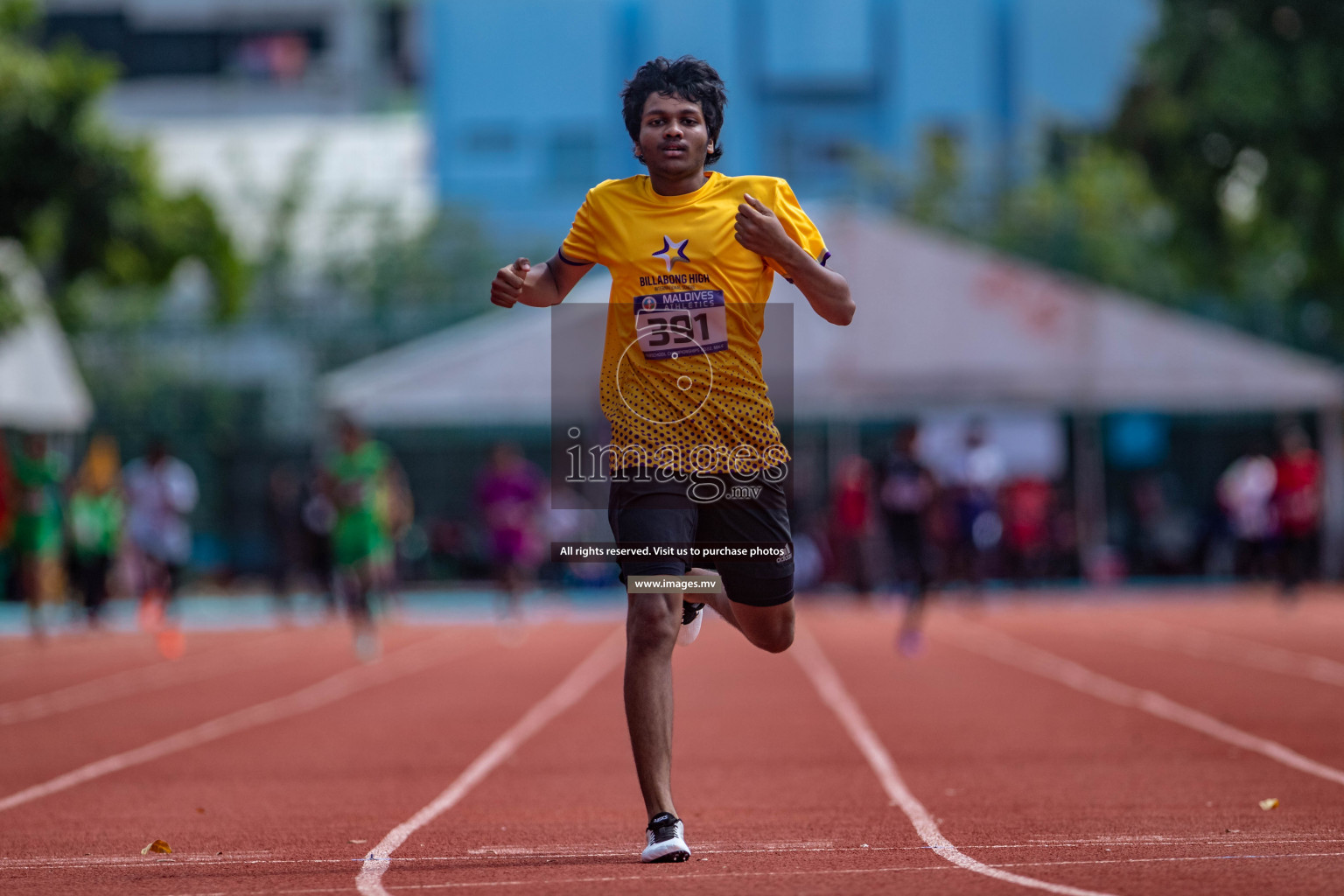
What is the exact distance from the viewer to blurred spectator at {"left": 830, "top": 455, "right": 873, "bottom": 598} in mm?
23688

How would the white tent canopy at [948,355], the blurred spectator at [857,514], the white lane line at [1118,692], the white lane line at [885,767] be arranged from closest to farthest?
the white lane line at [885,767]
the white lane line at [1118,692]
the blurred spectator at [857,514]
the white tent canopy at [948,355]

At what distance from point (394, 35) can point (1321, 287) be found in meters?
39.8

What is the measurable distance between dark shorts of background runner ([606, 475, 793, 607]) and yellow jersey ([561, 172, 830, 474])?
3.1 inches

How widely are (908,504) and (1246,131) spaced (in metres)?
12.0

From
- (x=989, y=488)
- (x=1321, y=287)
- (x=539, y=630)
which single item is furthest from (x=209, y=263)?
(x=1321, y=287)

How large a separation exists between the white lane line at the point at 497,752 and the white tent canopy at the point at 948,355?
7929mm

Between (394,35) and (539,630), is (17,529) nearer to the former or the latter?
(539,630)

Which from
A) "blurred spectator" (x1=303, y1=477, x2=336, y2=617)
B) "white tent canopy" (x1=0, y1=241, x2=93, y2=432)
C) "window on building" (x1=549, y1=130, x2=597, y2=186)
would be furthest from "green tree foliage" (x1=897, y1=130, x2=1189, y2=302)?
"blurred spectator" (x1=303, y1=477, x2=336, y2=617)

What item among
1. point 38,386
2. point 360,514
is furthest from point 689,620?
point 38,386

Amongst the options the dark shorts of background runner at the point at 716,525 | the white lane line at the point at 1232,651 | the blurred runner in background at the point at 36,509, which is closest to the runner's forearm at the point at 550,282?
the dark shorts of background runner at the point at 716,525

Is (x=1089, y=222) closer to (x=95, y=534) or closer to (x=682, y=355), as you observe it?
(x=95, y=534)

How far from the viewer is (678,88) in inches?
214

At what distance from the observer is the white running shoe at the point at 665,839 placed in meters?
5.19

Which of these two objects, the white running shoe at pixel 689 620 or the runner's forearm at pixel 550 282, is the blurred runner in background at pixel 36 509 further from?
the white running shoe at pixel 689 620
